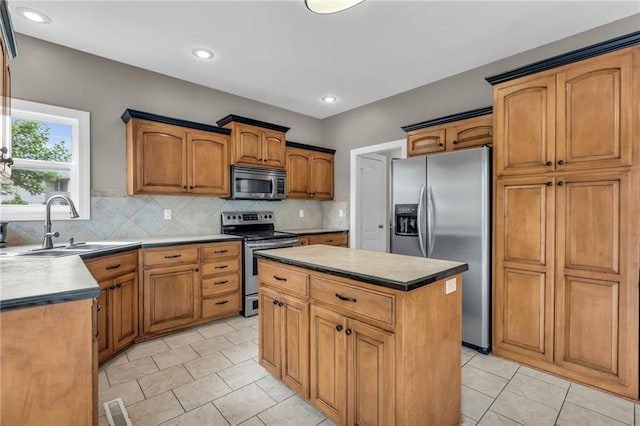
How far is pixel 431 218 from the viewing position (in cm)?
294

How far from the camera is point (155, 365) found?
2.44m

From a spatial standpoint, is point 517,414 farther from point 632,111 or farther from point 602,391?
point 632,111

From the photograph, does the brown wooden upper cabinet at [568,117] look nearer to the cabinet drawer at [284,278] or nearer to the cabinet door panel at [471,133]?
the cabinet door panel at [471,133]

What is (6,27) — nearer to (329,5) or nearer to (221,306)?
(329,5)

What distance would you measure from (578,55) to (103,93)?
4266mm

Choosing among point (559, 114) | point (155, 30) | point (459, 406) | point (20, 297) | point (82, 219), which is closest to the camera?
point (20, 297)

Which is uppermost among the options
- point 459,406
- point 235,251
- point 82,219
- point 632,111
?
point 632,111

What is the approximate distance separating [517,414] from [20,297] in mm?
2576

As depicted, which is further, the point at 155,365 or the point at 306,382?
the point at 155,365

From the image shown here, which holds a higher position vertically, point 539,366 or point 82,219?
point 82,219

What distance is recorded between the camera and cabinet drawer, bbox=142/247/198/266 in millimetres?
2889

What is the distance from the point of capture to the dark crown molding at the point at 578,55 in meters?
1.96

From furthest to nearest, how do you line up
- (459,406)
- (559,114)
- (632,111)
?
(559,114) → (632,111) → (459,406)

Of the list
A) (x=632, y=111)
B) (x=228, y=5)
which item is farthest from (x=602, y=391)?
(x=228, y=5)
